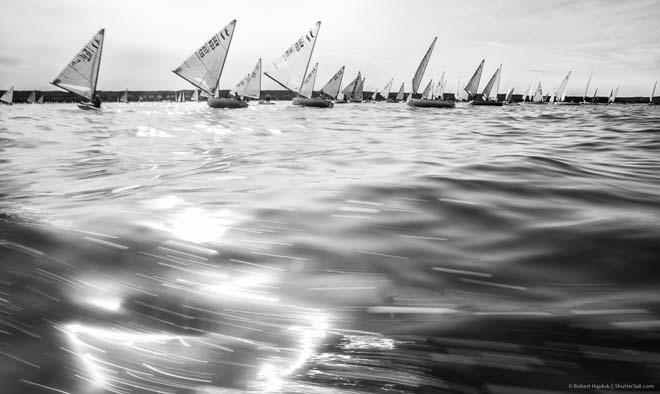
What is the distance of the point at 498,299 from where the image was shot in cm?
172

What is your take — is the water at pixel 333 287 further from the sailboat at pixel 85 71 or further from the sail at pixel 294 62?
the sail at pixel 294 62

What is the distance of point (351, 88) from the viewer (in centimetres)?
10269

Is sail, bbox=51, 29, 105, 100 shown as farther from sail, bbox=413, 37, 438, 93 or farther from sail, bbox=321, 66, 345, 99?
sail, bbox=321, 66, 345, 99

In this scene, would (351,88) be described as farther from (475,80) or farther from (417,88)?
(417,88)

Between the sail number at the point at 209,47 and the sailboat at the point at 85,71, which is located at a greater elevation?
the sail number at the point at 209,47

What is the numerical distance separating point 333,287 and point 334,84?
7248cm

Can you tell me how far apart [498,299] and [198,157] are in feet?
20.8

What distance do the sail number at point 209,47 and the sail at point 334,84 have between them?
38.0m

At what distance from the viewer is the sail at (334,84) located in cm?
6869

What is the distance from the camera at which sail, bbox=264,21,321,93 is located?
127 feet

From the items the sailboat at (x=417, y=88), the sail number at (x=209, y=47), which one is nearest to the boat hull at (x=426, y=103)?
the sailboat at (x=417, y=88)

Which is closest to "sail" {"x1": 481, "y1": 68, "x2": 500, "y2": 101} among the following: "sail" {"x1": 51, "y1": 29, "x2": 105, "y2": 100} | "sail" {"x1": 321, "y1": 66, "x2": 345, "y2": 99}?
"sail" {"x1": 321, "y1": 66, "x2": 345, "y2": 99}

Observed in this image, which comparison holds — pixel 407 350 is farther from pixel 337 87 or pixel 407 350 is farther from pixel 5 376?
pixel 337 87

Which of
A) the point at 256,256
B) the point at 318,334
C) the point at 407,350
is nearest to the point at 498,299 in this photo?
the point at 407,350
